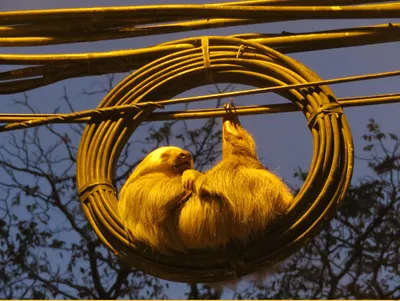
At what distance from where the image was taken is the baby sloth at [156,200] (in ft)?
6.03

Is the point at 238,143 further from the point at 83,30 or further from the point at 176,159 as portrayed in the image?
the point at 83,30

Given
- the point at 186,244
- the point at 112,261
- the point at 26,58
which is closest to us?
the point at 186,244

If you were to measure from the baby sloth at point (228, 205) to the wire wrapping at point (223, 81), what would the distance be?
1.2 inches

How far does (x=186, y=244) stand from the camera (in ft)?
6.02

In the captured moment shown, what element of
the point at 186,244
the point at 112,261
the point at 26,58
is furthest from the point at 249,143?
the point at 112,261

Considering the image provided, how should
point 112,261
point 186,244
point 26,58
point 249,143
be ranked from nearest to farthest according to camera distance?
1. point 186,244
2. point 249,143
3. point 26,58
4. point 112,261

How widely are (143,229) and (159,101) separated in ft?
1.01

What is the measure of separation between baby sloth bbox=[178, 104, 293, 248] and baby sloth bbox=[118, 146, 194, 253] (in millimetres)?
24

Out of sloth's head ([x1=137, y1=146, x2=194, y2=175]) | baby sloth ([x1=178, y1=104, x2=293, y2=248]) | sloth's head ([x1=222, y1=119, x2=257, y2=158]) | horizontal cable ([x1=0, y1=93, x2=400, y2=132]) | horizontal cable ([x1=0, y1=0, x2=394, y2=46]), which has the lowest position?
baby sloth ([x1=178, y1=104, x2=293, y2=248])

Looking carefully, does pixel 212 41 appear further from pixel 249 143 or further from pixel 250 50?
pixel 249 143

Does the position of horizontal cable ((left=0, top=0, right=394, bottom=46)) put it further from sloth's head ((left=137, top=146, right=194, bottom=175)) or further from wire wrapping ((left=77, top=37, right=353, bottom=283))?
sloth's head ((left=137, top=146, right=194, bottom=175))

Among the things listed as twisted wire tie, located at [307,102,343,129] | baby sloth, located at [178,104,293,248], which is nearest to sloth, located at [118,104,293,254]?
baby sloth, located at [178,104,293,248]

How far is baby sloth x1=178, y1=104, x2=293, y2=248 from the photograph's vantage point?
1.80 metres

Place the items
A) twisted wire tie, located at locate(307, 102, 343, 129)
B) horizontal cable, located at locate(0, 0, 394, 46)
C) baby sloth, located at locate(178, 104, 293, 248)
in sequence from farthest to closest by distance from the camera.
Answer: horizontal cable, located at locate(0, 0, 394, 46) < twisted wire tie, located at locate(307, 102, 343, 129) < baby sloth, located at locate(178, 104, 293, 248)
